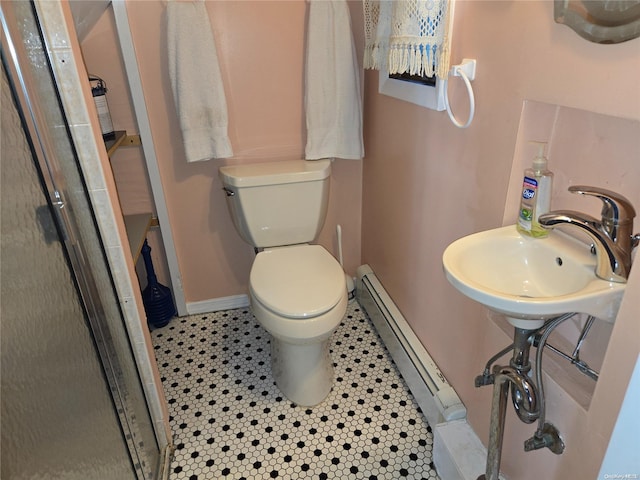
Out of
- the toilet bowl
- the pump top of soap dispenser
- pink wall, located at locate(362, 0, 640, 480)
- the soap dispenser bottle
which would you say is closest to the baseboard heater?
pink wall, located at locate(362, 0, 640, 480)

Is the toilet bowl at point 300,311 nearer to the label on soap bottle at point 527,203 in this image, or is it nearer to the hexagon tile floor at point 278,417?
the hexagon tile floor at point 278,417

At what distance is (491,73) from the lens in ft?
3.54

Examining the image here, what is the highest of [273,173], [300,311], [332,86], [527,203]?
[332,86]

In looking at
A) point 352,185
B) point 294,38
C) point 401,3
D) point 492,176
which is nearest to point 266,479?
point 492,176

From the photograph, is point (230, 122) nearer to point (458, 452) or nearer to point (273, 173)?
point (273, 173)

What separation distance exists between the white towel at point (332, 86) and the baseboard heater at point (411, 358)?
2.16 feet

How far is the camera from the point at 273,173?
5.88 ft

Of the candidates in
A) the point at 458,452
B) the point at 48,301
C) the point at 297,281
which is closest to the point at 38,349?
the point at 48,301

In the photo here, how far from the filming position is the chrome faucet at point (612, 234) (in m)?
0.81

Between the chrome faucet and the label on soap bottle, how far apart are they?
137mm

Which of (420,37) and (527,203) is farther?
(420,37)

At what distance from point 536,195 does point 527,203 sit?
0.03 meters

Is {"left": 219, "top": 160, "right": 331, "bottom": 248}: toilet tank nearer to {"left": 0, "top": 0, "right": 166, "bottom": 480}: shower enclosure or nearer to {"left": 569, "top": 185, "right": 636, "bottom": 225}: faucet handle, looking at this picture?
{"left": 0, "top": 0, "right": 166, "bottom": 480}: shower enclosure

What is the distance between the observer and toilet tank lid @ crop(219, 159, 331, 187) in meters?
1.76
